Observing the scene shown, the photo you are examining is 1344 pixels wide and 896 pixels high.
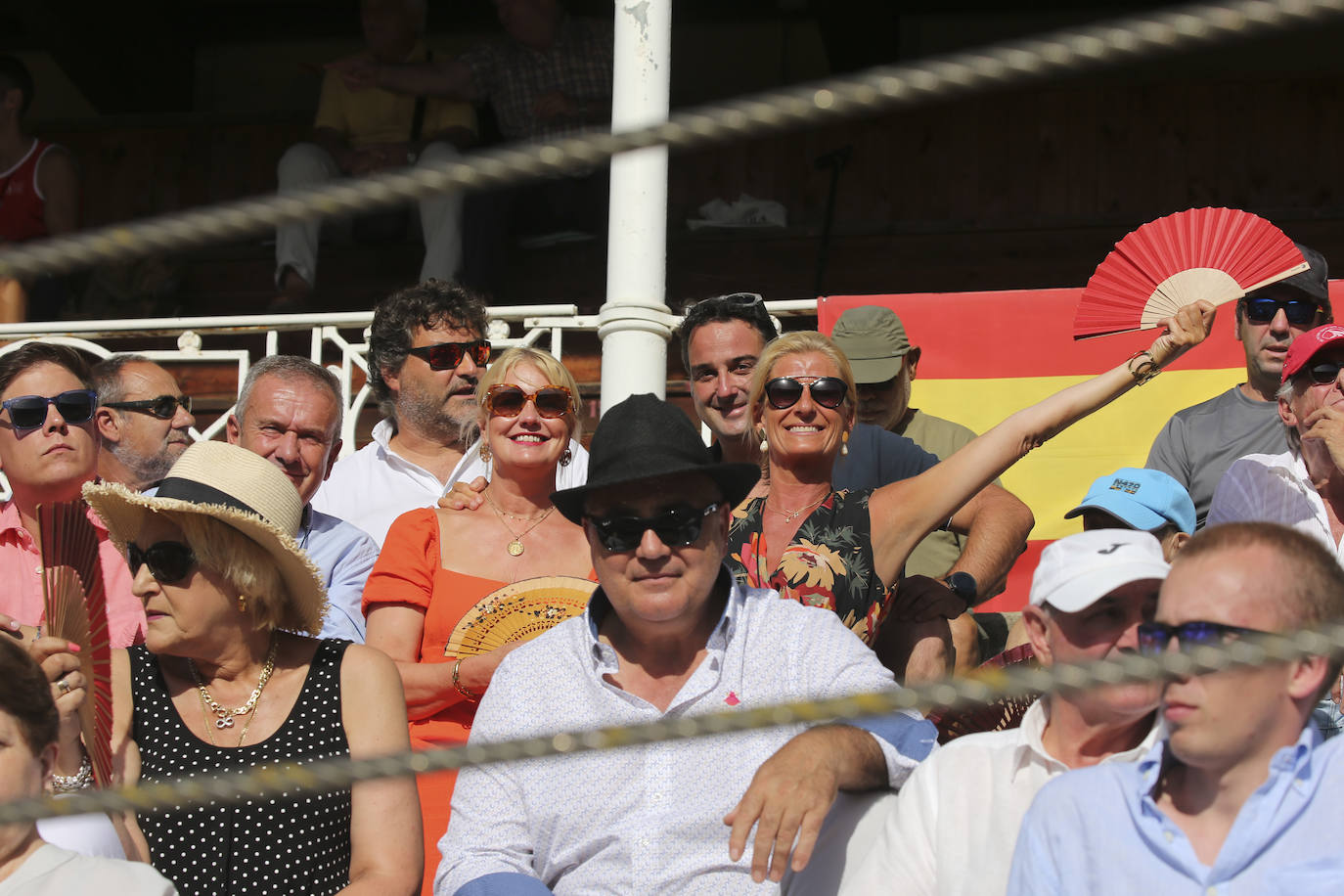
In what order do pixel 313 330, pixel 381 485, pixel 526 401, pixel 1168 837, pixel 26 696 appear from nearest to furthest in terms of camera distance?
1. pixel 1168 837
2. pixel 26 696
3. pixel 526 401
4. pixel 381 485
5. pixel 313 330

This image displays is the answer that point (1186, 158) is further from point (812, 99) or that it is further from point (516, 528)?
point (812, 99)

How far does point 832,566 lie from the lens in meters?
3.21

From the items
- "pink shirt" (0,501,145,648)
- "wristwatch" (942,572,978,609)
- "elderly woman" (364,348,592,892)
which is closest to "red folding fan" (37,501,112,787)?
"pink shirt" (0,501,145,648)

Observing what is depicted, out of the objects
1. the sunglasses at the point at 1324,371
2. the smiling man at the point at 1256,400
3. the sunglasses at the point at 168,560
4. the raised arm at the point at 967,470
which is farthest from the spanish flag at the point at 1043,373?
the sunglasses at the point at 168,560

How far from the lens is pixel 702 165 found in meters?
7.95

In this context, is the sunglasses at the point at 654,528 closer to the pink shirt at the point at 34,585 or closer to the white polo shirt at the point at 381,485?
the pink shirt at the point at 34,585

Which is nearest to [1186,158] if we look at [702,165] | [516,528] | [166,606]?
[702,165]

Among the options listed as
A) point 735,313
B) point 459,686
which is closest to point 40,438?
point 459,686

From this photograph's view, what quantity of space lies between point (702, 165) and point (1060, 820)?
6054 mm

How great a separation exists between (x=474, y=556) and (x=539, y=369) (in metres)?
0.54

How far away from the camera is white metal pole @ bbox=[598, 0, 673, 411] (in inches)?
197

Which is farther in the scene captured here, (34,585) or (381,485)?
(381,485)

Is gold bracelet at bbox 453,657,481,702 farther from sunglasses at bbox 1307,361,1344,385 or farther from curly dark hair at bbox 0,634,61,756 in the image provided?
sunglasses at bbox 1307,361,1344,385

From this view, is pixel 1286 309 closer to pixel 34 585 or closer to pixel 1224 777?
pixel 1224 777
